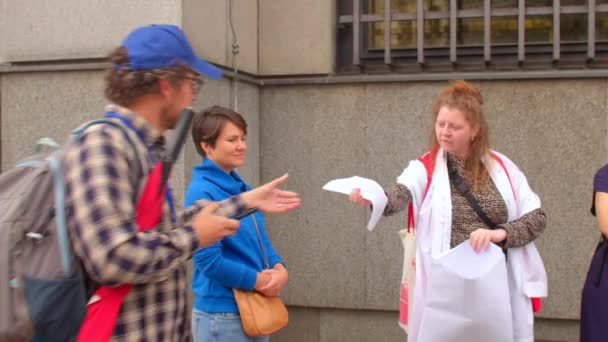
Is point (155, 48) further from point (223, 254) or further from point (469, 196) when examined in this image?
point (469, 196)

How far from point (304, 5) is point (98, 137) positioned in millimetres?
4301

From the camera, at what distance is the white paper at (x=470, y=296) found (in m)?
3.56

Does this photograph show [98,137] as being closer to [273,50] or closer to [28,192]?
[28,192]

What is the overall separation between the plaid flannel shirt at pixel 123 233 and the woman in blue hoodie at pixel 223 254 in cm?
115

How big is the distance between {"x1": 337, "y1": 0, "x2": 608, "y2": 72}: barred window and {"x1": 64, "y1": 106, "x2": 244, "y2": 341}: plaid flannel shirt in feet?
13.2

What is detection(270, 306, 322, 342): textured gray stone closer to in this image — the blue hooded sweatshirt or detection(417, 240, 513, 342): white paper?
the blue hooded sweatshirt

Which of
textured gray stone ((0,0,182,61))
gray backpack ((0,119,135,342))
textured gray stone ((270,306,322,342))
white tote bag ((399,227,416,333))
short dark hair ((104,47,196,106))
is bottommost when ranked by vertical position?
textured gray stone ((270,306,322,342))

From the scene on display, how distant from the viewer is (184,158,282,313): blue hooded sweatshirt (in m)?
3.51

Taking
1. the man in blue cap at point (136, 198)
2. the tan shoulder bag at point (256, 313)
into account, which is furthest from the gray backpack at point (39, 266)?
the tan shoulder bag at point (256, 313)

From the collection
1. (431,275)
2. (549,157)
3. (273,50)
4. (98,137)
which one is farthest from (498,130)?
(98,137)

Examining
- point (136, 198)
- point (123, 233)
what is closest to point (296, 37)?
point (136, 198)

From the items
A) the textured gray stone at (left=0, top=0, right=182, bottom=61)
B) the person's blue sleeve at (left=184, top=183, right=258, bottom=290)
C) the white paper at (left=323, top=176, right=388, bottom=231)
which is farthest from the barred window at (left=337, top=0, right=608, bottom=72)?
the person's blue sleeve at (left=184, top=183, right=258, bottom=290)

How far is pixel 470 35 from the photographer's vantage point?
6.10 m

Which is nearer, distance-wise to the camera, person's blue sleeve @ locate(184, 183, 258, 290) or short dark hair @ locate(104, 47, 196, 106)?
short dark hair @ locate(104, 47, 196, 106)
